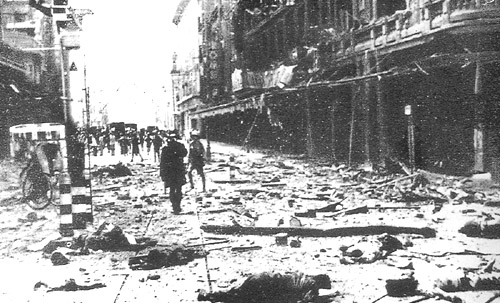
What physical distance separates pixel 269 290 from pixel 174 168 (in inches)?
225

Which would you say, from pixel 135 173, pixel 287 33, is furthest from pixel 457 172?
pixel 287 33

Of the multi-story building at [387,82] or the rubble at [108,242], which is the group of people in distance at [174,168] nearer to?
the rubble at [108,242]

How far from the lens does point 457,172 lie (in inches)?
606

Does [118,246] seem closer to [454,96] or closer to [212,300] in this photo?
[212,300]

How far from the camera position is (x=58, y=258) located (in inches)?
290

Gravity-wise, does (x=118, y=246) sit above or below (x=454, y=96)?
below

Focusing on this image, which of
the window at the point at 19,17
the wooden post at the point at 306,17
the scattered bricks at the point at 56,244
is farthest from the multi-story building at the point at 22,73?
the scattered bricks at the point at 56,244

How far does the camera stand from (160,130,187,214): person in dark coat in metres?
11.2

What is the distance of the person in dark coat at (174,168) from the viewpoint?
11203 mm

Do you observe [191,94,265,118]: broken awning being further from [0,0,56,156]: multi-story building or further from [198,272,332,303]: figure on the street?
[198,272,332,303]: figure on the street

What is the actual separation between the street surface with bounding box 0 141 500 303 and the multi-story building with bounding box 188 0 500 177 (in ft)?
7.19

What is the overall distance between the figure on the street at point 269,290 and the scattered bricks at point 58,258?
250 centimetres

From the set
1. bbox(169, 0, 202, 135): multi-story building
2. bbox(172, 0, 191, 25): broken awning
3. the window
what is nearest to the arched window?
bbox(169, 0, 202, 135): multi-story building

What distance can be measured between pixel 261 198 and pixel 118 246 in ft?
18.1
